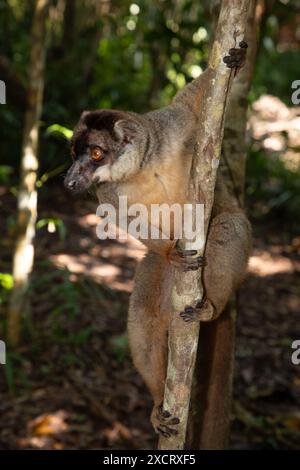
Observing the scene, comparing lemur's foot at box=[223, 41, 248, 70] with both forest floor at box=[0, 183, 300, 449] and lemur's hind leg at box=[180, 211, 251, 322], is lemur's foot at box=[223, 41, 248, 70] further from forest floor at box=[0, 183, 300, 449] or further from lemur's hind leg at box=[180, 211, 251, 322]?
forest floor at box=[0, 183, 300, 449]

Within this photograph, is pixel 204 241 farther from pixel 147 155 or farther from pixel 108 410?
pixel 108 410

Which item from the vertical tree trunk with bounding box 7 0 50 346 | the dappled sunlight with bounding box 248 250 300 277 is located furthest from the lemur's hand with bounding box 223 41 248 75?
the dappled sunlight with bounding box 248 250 300 277

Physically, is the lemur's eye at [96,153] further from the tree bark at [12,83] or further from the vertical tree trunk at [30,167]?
the tree bark at [12,83]

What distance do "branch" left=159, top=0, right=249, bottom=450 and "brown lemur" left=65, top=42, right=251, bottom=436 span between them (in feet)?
0.21

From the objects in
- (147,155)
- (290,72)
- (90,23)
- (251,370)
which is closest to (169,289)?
(147,155)

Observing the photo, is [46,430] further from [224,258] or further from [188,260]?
[188,260]

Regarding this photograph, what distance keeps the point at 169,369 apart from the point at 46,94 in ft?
25.1

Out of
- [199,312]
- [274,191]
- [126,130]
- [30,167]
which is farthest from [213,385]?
[274,191]

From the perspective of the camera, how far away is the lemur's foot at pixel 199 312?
3.72m

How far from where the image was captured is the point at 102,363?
6.77 metres

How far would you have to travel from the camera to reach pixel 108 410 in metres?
6.02

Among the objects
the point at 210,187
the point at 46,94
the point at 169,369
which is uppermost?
the point at 46,94

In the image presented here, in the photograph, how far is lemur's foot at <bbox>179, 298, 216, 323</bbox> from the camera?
147 inches

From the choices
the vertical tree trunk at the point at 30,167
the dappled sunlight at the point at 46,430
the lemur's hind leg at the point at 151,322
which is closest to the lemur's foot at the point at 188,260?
the lemur's hind leg at the point at 151,322
